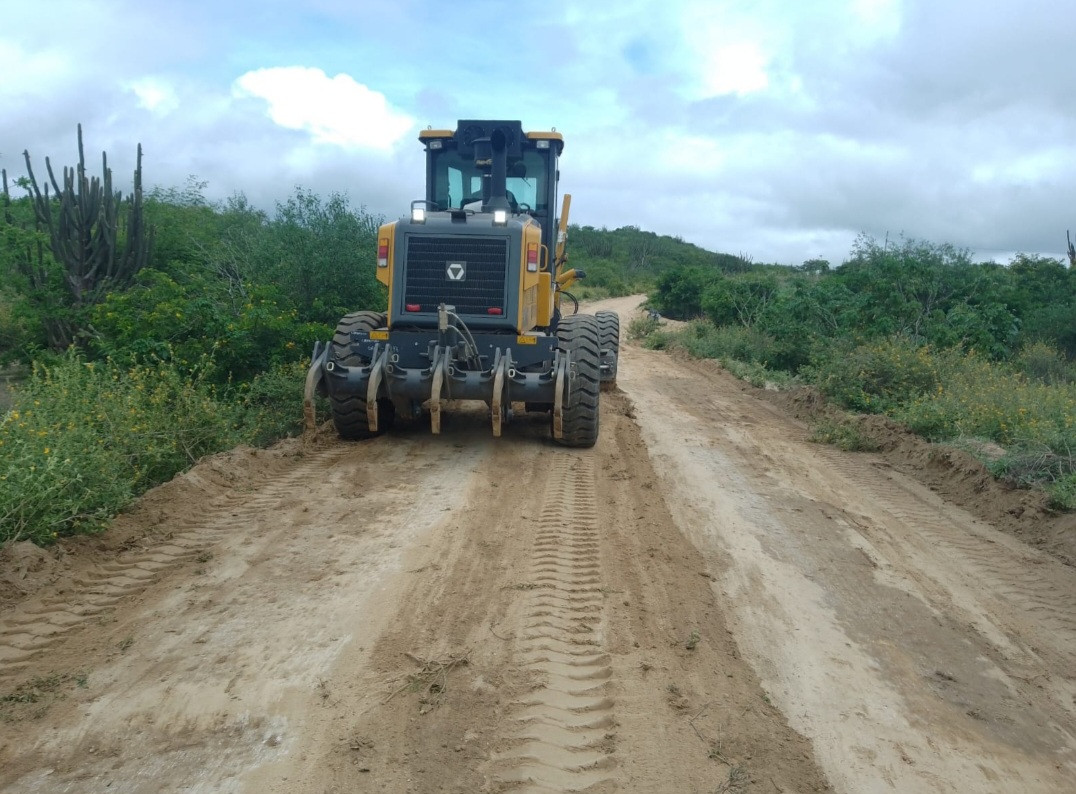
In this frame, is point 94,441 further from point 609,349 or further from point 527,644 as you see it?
point 609,349

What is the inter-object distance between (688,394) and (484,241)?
19.3 feet

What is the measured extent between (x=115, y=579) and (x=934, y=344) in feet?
43.3

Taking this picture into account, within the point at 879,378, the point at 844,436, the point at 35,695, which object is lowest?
the point at 35,695

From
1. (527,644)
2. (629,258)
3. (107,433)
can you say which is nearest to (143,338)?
(107,433)

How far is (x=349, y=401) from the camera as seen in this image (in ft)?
27.0

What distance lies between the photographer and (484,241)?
8.29 m

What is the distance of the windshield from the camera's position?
9.84 m

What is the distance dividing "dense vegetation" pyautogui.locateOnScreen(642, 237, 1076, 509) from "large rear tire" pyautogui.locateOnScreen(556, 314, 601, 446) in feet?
12.3

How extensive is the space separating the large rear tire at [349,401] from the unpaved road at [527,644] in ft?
3.84

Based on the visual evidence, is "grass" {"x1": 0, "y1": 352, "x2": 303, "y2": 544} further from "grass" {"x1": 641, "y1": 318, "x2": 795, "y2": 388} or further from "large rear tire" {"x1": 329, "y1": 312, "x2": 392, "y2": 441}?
"grass" {"x1": 641, "y1": 318, "x2": 795, "y2": 388}

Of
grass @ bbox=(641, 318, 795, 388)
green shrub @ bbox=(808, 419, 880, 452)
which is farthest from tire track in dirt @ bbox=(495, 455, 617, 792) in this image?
grass @ bbox=(641, 318, 795, 388)

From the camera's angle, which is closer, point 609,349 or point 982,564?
point 982,564

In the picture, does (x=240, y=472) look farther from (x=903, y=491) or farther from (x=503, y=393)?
(x=903, y=491)

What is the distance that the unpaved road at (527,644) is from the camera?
10.8 feet
